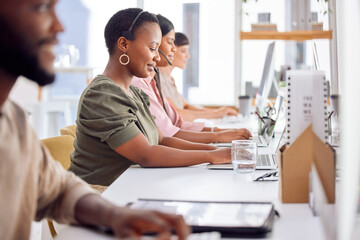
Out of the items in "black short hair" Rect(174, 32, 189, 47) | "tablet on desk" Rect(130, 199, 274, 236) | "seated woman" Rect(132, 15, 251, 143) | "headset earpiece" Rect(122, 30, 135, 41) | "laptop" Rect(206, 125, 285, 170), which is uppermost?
"black short hair" Rect(174, 32, 189, 47)

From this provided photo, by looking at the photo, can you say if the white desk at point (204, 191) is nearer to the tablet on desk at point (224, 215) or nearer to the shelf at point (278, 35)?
the tablet on desk at point (224, 215)

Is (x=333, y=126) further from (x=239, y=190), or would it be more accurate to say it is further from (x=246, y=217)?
(x=246, y=217)

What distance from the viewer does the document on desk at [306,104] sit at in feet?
3.61

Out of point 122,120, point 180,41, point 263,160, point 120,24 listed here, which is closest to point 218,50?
point 180,41

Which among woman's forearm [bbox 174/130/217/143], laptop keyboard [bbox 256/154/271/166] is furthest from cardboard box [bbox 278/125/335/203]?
woman's forearm [bbox 174/130/217/143]

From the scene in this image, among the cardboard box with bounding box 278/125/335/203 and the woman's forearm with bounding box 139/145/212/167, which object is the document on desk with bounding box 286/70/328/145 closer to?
the cardboard box with bounding box 278/125/335/203

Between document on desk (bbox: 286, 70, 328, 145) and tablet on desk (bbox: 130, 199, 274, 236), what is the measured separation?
0.78 ft

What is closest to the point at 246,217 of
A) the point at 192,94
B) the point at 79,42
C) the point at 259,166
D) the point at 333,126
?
the point at 259,166

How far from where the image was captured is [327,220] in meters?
0.79

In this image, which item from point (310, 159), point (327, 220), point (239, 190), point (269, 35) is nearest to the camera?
point (327, 220)

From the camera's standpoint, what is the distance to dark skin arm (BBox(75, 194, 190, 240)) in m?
0.74

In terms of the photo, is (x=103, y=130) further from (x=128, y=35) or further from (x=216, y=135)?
(x=216, y=135)

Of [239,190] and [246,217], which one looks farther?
[239,190]

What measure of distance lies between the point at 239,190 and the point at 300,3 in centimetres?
391
